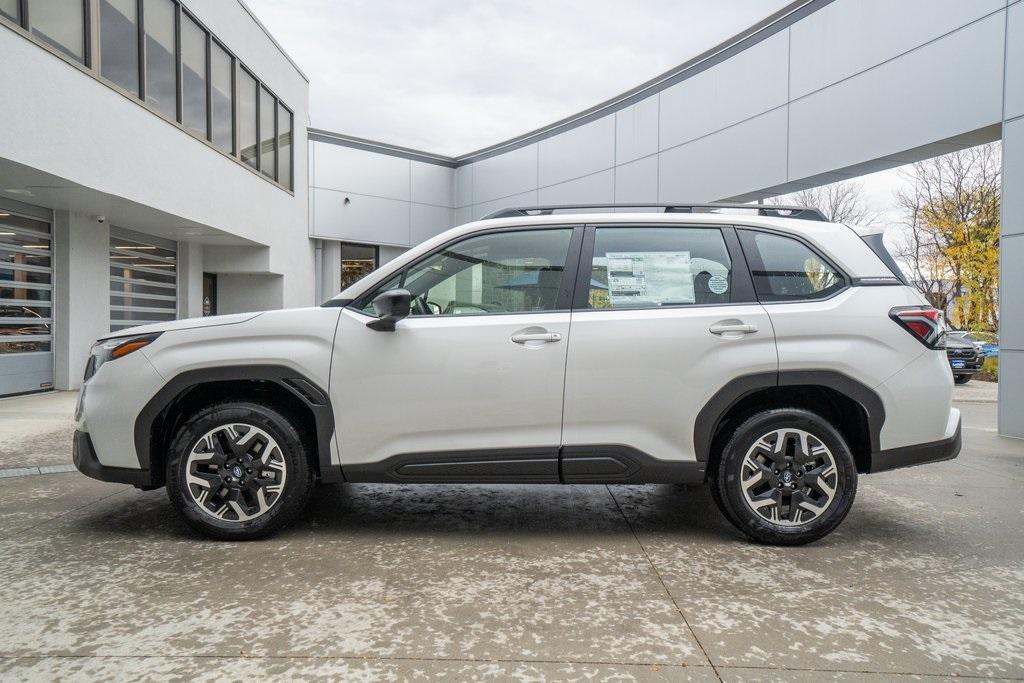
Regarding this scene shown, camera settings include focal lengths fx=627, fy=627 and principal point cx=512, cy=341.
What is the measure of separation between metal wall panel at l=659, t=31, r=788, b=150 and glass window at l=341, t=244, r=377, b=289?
1246cm

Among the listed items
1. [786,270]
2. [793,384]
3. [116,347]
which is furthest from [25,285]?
[793,384]

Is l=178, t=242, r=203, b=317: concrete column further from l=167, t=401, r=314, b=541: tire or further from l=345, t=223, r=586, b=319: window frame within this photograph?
l=345, t=223, r=586, b=319: window frame

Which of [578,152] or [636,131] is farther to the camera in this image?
[578,152]

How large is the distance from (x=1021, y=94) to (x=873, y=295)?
5490mm

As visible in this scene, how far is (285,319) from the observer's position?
3.50m

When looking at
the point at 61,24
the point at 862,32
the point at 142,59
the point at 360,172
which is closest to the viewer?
the point at 61,24

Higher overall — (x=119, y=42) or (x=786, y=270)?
(x=119, y=42)

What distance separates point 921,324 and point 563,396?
1957 mm

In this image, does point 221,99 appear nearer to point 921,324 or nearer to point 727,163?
point 727,163

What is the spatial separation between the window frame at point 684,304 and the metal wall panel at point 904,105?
6.08 m

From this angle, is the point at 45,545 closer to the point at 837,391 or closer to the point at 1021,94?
the point at 837,391

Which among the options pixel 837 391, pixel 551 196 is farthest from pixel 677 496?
pixel 551 196

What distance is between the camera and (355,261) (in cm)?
2331

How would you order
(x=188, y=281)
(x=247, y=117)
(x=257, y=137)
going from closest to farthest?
1. (x=247, y=117)
2. (x=188, y=281)
3. (x=257, y=137)
